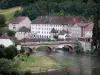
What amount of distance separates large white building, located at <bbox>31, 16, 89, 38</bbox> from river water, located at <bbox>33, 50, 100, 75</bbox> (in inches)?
546

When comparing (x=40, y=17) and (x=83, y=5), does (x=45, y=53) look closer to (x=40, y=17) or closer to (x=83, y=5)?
(x=40, y=17)

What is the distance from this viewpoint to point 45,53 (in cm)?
9475

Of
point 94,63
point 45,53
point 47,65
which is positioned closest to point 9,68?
point 47,65

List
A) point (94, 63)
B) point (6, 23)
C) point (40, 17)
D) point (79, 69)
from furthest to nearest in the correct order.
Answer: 1. point (6, 23)
2. point (40, 17)
3. point (94, 63)
4. point (79, 69)

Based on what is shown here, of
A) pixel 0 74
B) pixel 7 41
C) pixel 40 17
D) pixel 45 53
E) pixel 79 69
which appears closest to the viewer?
pixel 0 74

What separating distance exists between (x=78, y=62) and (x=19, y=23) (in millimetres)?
37773

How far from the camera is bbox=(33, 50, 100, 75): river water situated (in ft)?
243

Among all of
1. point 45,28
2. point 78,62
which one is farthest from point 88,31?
point 78,62

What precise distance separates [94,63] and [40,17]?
37.8 meters

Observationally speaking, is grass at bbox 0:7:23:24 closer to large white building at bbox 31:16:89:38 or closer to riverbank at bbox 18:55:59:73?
large white building at bbox 31:16:89:38

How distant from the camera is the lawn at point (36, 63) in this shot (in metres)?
75.2

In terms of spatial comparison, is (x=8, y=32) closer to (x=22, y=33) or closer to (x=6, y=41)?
(x=22, y=33)

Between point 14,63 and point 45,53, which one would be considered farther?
point 45,53

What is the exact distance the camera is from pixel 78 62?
83.8m
